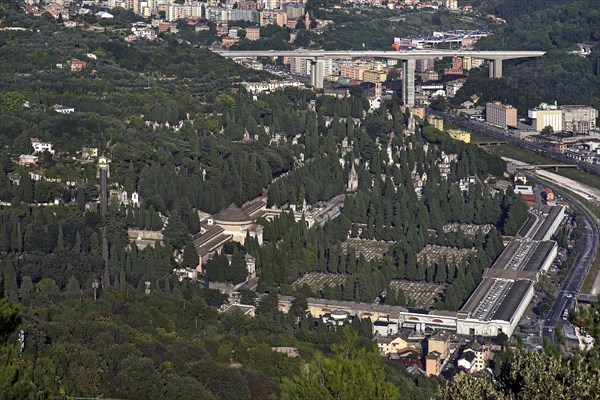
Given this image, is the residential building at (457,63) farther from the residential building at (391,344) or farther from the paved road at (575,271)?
the residential building at (391,344)

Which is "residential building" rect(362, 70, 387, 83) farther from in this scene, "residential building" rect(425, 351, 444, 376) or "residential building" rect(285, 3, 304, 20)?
"residential building" rect(425, 351, 444, 376)

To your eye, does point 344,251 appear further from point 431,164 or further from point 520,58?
point 520,58

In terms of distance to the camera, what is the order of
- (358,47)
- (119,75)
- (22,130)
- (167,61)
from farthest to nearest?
(358,47)
(167,61)
(119,75)
(22,130)

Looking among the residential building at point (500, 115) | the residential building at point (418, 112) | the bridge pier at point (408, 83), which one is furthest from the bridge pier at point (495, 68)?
the residential building at point (418, 112)

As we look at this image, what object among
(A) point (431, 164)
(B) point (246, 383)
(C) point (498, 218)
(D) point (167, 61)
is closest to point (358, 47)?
(D) point (167, 61)

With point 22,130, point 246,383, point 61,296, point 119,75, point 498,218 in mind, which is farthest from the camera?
point 119,75

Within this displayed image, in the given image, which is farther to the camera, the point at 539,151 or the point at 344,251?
the point at 539,151

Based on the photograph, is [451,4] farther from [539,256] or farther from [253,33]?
[539,256]
